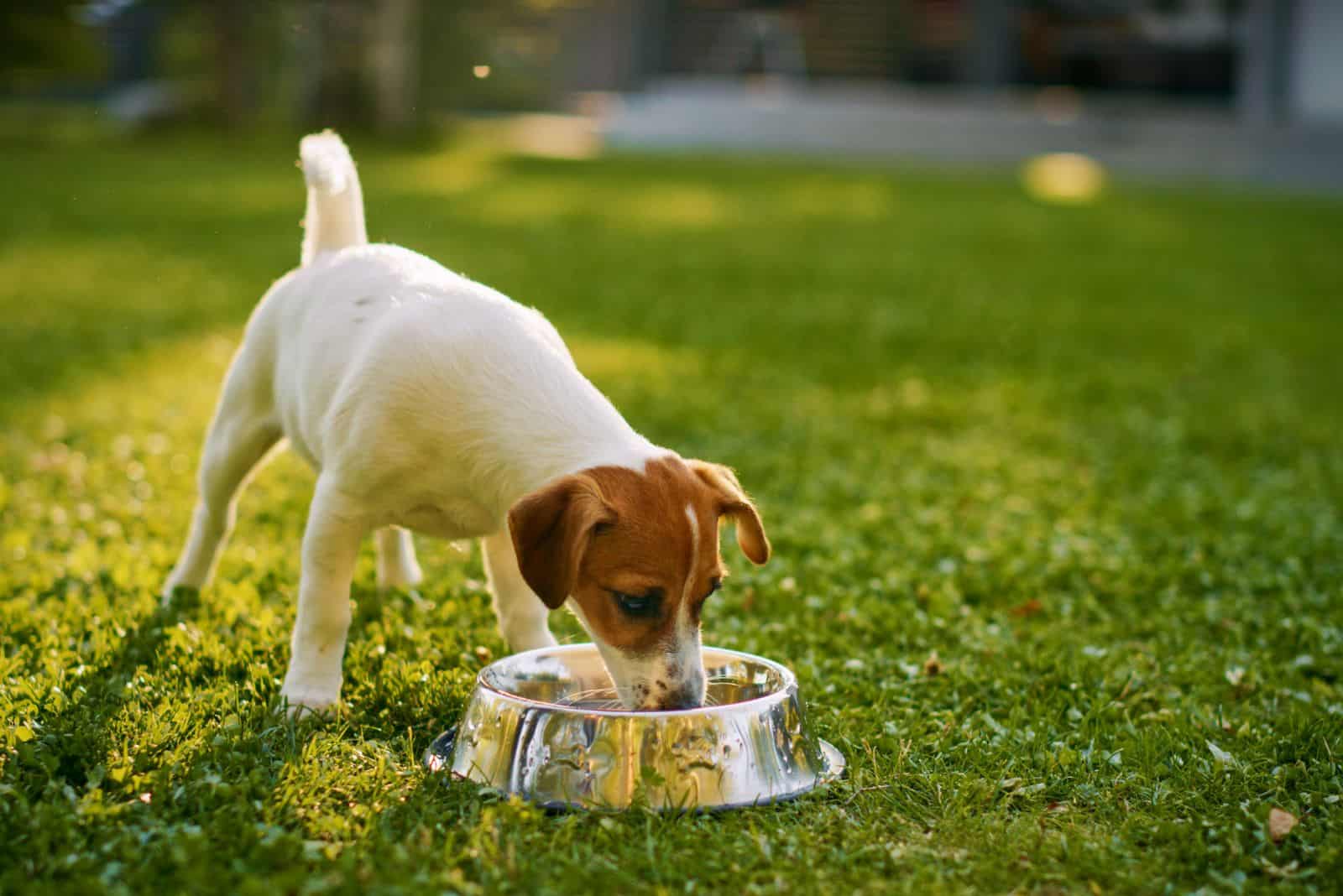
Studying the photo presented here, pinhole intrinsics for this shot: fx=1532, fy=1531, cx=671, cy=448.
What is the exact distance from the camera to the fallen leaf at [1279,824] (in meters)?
4.01

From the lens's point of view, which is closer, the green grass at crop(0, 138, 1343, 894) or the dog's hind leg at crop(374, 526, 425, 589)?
the green grass at crop(0, 138, 1343, 894)

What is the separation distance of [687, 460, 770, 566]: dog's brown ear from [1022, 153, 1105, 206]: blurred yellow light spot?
71.0 ft

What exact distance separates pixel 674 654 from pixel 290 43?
44410mm

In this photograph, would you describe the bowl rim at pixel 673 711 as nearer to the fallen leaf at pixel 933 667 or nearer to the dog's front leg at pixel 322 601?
the dog's front leg at pixel 322 601

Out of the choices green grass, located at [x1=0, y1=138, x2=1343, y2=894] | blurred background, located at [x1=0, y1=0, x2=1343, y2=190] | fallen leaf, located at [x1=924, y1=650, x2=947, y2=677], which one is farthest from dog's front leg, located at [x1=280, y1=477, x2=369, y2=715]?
blurred background, located at [x1=0, y1=0, x2=1343, y2=190]

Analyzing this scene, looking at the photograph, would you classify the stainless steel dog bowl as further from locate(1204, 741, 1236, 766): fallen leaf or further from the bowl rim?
locate(1204, 741, 1236, 766): fallen leaf

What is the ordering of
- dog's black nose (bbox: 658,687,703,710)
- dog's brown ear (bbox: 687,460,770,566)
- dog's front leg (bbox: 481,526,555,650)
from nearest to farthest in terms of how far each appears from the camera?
dog's black nose (bbox: 658,687,703,710) → dog's brown ear (bbox: 687,460,770,566) → dog's front leg (bbox: 481,526,555,650)

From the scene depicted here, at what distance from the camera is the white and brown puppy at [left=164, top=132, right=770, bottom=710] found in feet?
→ 13.3

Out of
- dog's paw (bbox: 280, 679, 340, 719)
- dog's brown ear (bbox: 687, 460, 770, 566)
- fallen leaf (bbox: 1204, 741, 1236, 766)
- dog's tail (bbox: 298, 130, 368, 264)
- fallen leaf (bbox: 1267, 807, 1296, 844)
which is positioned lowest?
fallen leaf (bbox: 1204, 741, 1236, 766)

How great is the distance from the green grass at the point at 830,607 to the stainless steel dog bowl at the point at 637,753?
9cm

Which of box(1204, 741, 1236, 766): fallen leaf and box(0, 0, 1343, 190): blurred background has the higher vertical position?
box(0, 0, 1343, 190): blurred background

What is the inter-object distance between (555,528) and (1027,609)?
9.44 feet

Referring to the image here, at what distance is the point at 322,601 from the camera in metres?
4.69

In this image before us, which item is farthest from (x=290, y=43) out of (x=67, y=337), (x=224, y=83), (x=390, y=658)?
(x=390, y=658)
